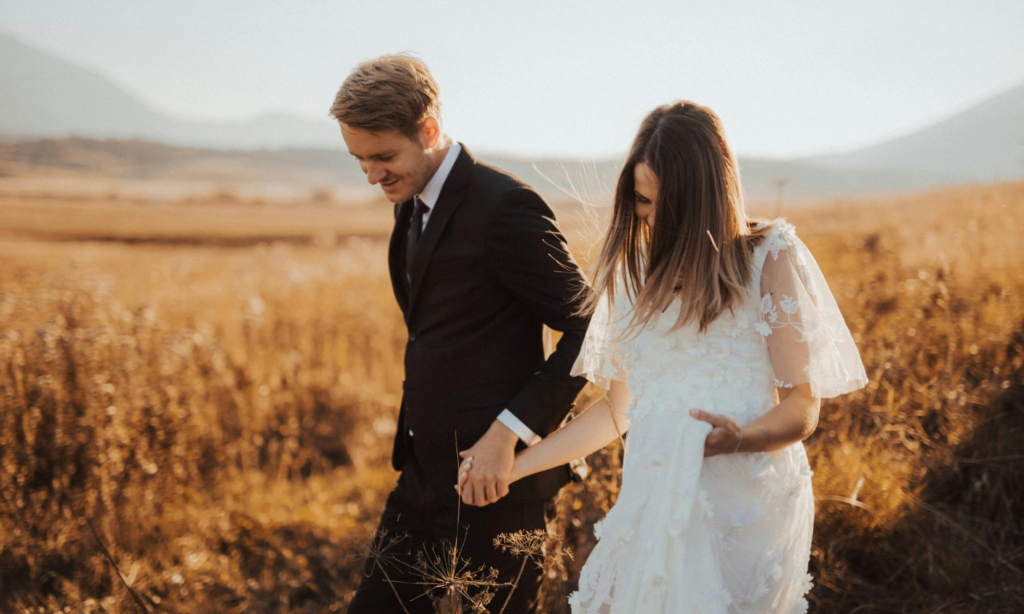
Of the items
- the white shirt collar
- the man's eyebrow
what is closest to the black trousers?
the white shirt collar

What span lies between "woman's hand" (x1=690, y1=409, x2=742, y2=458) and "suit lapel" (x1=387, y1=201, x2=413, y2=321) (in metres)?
1.15

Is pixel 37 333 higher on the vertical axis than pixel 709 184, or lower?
lower

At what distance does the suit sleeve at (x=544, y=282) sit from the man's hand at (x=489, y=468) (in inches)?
4.4

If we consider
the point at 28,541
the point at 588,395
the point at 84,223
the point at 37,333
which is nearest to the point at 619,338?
the point at 588,395

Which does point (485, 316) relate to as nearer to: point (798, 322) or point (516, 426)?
point (516, 426)

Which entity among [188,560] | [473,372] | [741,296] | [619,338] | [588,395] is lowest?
[188,560]

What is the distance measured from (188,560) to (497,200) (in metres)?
2.91

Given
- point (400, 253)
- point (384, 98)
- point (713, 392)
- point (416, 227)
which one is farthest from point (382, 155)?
point (713, 392)

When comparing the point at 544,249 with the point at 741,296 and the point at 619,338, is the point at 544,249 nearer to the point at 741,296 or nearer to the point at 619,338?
the point at 619,338

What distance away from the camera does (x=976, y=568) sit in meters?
2.50

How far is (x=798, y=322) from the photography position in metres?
1.37

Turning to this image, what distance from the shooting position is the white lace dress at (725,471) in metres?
1.37

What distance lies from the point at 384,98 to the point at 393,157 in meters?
0.19

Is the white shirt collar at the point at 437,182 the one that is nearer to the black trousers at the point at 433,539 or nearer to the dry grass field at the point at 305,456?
the dry grass field at the point at 305,456
